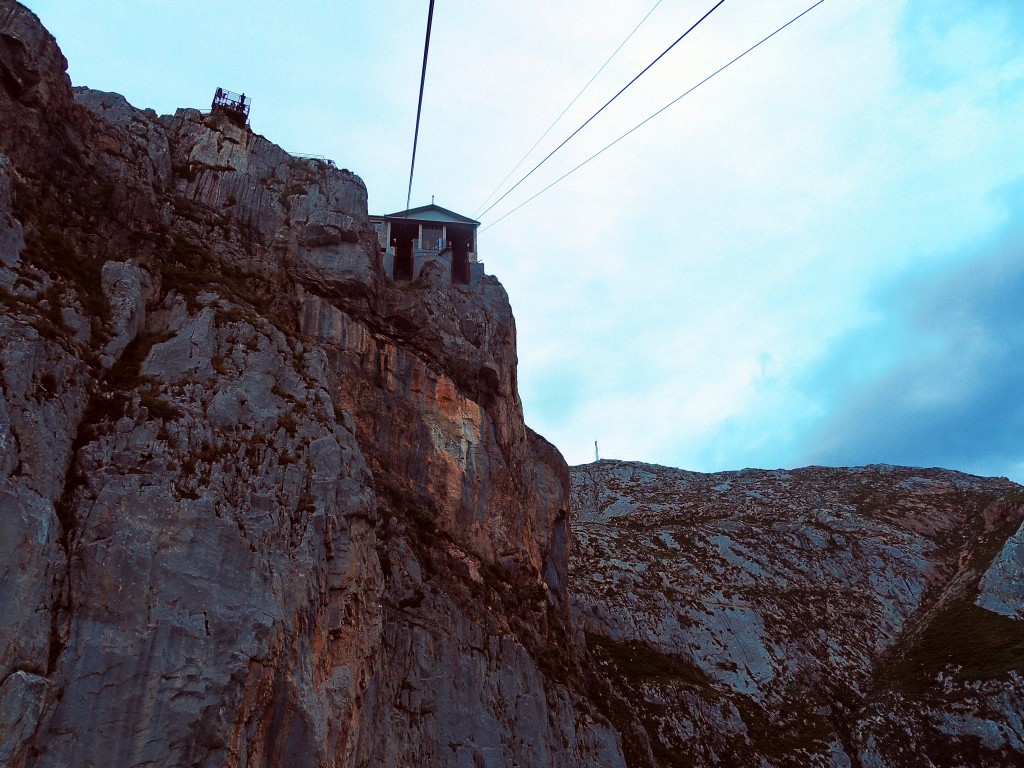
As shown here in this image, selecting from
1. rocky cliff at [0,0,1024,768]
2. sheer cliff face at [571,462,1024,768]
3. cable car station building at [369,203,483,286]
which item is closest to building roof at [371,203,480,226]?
cable car station building at [369,203,483,286]

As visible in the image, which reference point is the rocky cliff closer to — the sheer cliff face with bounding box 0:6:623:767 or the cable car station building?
the sheer cliff face with bounding box 0:6:623:767

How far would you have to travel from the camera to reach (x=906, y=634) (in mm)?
70812

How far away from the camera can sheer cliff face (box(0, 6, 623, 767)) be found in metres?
18.1

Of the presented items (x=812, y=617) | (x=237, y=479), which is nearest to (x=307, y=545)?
(x=237, y=479)

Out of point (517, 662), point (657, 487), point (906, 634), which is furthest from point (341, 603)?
point (657, 487)

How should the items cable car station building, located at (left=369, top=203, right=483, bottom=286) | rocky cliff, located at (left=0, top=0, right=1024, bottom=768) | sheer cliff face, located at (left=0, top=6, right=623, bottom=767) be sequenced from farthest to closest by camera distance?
cable car station building, located at (left=369, top=203, right=483, bottom=286)
rocky cliff, located at (left=0, top=0, right=1024, bottom=768)
sheer cliff face, located at (left=0, top=6, right=623, bottom=767)

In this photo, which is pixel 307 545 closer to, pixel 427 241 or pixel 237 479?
pixel 237 479

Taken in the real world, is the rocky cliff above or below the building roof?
below

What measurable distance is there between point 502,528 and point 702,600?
120 ft

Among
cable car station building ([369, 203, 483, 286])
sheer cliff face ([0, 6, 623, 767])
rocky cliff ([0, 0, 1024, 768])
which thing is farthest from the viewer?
cable car station building ([369, 203, 483, 286])

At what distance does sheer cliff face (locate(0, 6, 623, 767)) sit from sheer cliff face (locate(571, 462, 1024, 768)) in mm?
17871

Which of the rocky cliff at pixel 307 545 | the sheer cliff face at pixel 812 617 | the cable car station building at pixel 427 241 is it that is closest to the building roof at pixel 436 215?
the cable car station building at pixel 427 241

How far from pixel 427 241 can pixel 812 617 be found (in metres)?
52.7

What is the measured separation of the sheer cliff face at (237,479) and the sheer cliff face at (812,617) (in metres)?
17.9
